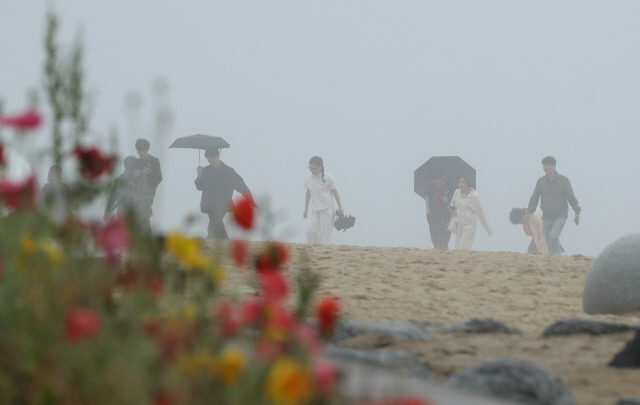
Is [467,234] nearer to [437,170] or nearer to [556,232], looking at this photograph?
[556,232]

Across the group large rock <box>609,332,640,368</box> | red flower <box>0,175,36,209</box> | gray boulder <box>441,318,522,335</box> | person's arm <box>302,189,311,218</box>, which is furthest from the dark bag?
red flower <box>0,175,36,209</box>

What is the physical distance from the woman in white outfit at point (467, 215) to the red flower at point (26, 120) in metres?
13.9

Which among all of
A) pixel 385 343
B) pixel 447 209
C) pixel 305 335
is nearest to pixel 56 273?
pixel 305 335

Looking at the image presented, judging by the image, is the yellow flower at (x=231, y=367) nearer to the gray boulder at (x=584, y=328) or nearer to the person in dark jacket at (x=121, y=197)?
the person in dark jacket at (x=121, y=197)

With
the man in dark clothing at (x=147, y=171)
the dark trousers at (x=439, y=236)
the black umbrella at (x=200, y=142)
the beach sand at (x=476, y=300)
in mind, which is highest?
the black umbrella at (x=200, y=142)

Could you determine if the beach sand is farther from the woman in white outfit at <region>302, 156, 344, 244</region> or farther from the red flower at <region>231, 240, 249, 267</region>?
the woman in white outfit at <region>302, 156, 344, 244</region>

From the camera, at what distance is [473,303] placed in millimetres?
10141

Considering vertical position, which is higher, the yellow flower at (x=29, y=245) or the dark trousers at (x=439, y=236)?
the yellow flower at (x=29, y=245)

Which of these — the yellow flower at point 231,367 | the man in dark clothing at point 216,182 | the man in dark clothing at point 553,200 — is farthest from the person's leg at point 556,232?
the yellow flower at point 231,367

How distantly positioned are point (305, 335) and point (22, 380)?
3.13 feet

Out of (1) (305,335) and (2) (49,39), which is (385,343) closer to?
(2) (49,39)

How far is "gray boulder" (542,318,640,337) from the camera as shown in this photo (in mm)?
6723

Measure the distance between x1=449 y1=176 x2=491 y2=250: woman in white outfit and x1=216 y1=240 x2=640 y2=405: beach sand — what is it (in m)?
2.91

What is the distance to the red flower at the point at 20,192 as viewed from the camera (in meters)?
3.31
